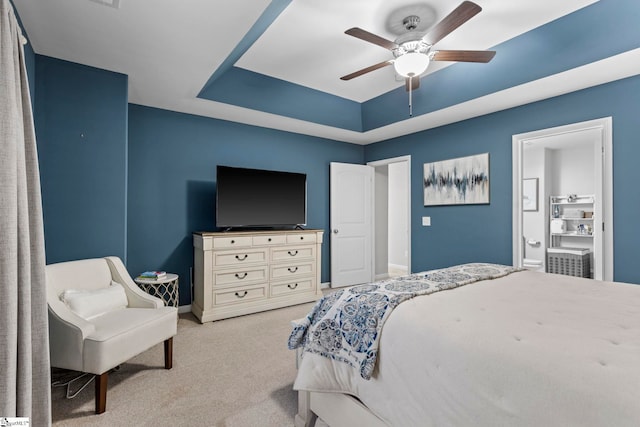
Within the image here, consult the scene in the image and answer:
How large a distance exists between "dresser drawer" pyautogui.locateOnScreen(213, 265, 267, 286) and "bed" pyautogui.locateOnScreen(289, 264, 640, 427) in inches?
74.9

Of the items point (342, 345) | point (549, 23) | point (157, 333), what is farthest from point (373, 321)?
point (549, 23)

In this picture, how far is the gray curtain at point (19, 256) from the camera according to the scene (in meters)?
1.22

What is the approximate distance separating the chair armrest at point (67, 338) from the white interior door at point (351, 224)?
347cm

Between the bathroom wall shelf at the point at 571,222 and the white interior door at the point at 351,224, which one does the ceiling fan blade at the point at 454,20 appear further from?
the bathroom wall shelf at the point at 571,222

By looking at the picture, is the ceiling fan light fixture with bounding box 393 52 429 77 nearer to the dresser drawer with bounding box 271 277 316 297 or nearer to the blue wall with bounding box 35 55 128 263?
the blue wall with bounding box 35 55 128 263

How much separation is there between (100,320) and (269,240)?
6.42ft

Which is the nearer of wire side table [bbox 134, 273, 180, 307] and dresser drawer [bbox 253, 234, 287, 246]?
wire side table [bbox 134, 273, 180, 307]

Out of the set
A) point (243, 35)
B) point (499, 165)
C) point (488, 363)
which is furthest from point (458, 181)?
point (488, 363)

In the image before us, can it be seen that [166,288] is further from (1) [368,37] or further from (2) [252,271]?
(1) [368,37]

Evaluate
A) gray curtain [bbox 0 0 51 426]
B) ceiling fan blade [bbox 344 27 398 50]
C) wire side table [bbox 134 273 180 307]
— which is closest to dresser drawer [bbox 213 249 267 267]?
wire side table [bbox 134 273 180 307]

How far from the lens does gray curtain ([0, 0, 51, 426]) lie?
1.22m

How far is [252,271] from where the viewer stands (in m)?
3.73

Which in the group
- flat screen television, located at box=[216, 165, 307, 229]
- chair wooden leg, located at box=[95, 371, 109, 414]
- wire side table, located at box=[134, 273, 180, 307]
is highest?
flat screen television, located at box=[216, 165, 307, 229]

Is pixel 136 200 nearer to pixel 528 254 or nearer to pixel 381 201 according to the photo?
pixel 381 201
